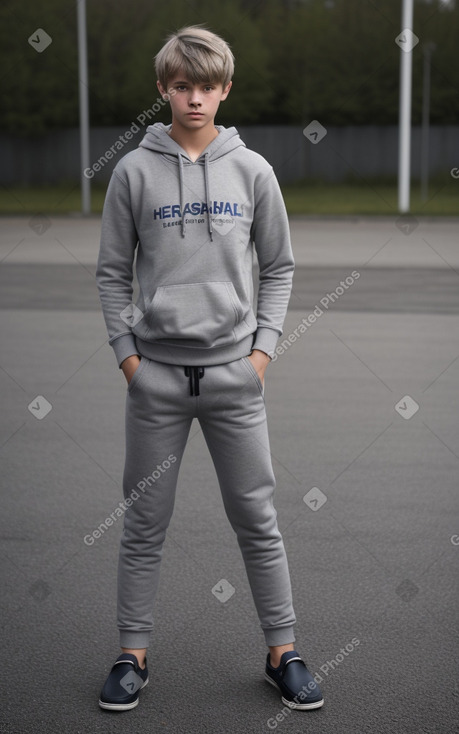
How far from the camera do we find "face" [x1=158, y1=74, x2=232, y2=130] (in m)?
2.80

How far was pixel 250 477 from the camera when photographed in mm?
2953

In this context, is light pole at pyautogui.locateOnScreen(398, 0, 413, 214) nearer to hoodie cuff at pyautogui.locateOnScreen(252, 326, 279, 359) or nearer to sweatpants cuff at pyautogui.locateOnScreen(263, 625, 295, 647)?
hoodie cuff at pyautogui.locateOnScreen(252, 326, 279, 359)

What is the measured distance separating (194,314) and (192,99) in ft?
1.87

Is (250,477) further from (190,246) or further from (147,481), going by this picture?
(190,246)

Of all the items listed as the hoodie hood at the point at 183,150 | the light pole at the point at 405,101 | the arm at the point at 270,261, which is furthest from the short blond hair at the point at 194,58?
the light pole at the point at 405,101

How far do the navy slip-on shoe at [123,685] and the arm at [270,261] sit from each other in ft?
2.97

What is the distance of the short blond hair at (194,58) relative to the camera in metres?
2.77

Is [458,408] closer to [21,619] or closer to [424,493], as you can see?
[424,493]

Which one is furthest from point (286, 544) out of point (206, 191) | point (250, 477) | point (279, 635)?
point (206, 191)

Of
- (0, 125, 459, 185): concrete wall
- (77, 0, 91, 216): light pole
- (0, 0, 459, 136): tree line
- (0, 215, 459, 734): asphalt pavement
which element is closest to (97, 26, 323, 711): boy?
(0, 215, 459, 734): asphalt pavement

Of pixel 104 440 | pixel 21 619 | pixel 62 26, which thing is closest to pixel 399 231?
pixel 104 440

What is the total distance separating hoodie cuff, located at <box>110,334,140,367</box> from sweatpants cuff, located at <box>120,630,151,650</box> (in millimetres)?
791

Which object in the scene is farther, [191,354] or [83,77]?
[83,77]

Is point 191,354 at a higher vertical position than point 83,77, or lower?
higher
